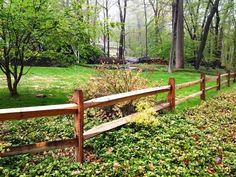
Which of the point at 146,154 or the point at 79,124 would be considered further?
the point at 146,154

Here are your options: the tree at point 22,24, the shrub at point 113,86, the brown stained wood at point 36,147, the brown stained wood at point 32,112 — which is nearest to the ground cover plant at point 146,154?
the brown stained wood at point 36,147

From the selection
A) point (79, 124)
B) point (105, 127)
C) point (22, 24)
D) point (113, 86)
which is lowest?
point (105, 127)

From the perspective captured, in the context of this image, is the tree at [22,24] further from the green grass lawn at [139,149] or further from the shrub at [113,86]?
the green grass lawn at [139,149]

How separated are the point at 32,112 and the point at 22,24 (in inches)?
183

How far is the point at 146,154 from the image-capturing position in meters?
4.78

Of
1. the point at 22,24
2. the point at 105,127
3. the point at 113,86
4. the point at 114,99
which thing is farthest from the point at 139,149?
the point at 22,24

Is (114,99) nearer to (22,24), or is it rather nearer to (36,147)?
(36,147)

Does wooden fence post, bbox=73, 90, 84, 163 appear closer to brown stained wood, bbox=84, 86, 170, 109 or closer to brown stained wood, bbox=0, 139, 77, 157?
brown stained wood, bbox=0, 139, 77, 157

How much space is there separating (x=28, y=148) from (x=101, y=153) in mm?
1334

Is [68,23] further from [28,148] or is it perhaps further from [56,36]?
[28,148]

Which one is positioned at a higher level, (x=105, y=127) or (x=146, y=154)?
(x=105, y=127)

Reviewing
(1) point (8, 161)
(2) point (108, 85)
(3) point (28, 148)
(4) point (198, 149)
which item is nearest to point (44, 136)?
(1) point (8, 161)

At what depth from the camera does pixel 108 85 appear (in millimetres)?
7879

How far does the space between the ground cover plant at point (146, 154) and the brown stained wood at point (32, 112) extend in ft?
2.70
